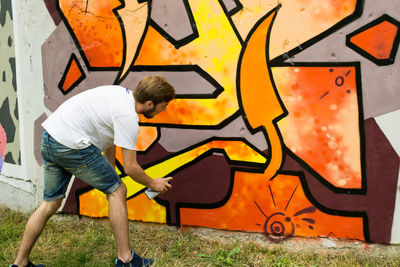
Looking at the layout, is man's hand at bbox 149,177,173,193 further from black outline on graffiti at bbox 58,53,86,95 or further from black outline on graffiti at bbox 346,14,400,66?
black outline on graffiti at bbox 346,14,400,66

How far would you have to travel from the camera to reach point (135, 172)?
102 inches

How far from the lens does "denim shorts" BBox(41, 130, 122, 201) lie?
261 cm

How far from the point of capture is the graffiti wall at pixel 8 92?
13.2ft

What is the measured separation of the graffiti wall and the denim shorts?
1578 mm

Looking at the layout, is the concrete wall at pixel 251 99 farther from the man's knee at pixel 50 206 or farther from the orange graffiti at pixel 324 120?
the man's knee at pixel 50 206

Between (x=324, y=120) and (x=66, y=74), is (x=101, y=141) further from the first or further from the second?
(x=324, y=120)

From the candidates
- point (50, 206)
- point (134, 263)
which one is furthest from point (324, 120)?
point (50, 206)

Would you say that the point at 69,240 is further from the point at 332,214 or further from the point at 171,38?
the point at 332,214

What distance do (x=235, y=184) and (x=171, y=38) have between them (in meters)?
1.36

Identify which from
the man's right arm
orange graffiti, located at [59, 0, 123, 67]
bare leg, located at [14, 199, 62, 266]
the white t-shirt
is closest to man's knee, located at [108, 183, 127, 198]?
the man's right arm

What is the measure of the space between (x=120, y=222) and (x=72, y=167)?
512 millimetres

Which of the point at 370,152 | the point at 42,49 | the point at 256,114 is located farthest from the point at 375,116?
A: the point at 42,49

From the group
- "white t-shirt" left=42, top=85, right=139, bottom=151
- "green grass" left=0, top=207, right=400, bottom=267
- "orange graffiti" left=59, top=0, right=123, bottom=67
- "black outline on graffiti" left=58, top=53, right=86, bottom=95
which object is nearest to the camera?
"white t-shirt" left=42, top=85, right=139, bottom=151

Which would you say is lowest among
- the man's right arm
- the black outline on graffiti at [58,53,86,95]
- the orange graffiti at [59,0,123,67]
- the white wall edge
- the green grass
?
the green grass
